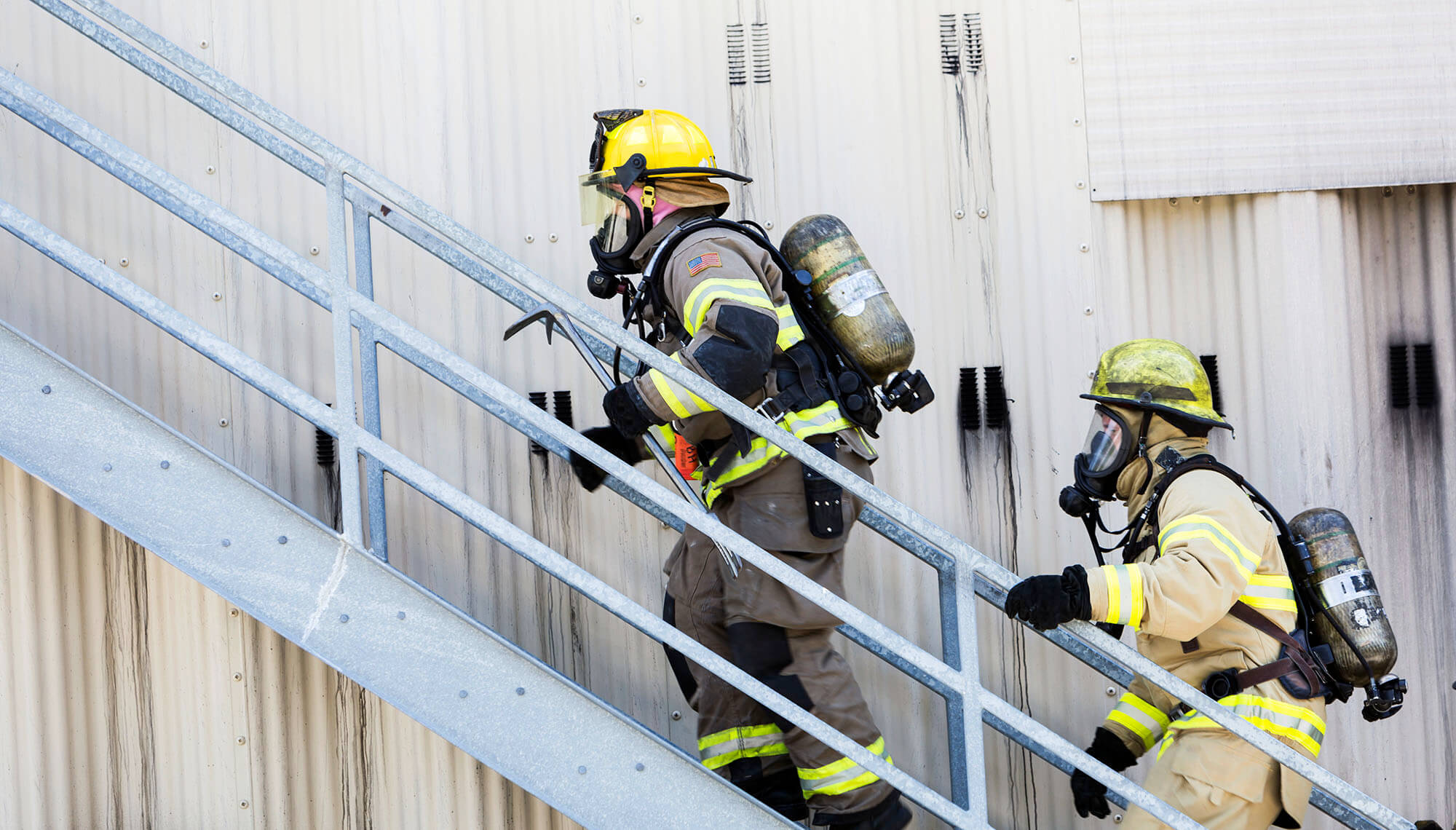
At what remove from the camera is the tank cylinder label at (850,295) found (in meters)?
3.37

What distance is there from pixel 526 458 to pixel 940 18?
217 centimetres

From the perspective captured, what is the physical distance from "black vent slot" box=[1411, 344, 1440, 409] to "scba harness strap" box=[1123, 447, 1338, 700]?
4.52 feet

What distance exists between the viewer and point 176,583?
13.1 ft

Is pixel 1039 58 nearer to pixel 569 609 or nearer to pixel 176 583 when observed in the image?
pixel 569 609

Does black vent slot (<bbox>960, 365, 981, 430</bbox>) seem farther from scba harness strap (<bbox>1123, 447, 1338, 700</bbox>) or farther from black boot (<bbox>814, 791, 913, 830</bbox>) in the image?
black boot (<bbox>814, 791, 913, 830</bbox>)

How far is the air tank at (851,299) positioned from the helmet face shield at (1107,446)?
0.57 m

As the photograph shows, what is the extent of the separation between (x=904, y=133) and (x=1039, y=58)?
56 centimetres

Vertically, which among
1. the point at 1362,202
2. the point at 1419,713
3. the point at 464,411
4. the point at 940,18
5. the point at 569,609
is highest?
the point at 940,18

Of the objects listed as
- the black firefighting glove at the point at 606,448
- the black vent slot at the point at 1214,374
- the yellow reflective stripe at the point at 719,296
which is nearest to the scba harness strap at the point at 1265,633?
the black vent slot at the point at 1214,374

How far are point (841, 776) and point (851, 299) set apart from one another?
53.3 inches

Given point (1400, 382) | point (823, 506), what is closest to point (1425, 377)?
point (1400, 382)

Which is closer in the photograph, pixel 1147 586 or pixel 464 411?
pixel 1147 586

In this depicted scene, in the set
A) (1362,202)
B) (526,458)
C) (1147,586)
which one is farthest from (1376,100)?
(526,458)

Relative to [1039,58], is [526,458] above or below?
below
